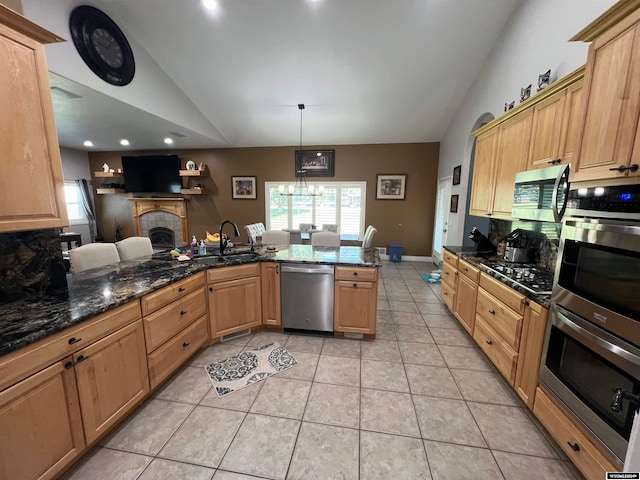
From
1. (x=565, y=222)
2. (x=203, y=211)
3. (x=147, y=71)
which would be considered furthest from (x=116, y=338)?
(x=203, y=211)

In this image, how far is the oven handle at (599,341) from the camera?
1.12 m

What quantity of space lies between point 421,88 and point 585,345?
4.43 metres

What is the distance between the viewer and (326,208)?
22.1ft

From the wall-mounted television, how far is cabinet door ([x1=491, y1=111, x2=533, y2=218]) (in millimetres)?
7161

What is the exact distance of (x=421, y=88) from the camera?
4398 mm

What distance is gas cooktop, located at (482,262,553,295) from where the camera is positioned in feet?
5.98

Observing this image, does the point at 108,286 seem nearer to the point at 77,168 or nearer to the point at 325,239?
the point at 325,239

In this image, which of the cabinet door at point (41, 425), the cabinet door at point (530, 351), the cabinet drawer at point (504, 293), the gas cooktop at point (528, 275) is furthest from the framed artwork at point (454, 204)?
the cabinet door at point (41, 425)

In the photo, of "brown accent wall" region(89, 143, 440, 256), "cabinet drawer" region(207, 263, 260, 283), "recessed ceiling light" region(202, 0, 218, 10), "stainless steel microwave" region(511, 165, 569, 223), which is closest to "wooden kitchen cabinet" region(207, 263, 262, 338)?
"cabinet drawer" region(207, 263, 260, 283)

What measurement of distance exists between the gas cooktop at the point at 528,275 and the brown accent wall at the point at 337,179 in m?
4.01

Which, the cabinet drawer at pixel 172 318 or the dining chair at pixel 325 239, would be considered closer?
the cabinet drawer at pixel 172 318

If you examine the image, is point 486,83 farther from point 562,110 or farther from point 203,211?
point 203,211

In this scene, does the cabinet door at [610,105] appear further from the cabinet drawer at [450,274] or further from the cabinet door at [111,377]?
the cabinet door at [111,377]

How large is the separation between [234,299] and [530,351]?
101 inches
